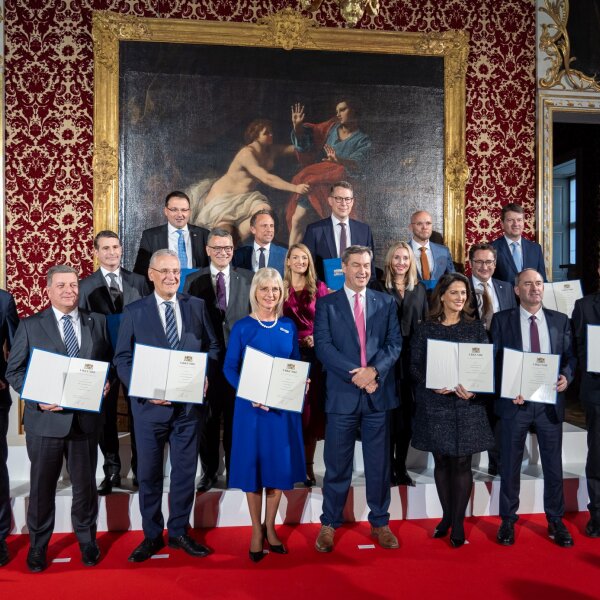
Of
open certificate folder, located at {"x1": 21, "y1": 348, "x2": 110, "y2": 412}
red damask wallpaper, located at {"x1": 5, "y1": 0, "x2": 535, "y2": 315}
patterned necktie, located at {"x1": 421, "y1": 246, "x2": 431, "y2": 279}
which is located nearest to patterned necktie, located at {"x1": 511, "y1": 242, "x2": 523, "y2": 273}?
patterned necktie, located at {"x1": 421, "y1": 246, "x2": 431, "y2": 279}

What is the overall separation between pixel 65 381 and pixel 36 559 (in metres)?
1.06

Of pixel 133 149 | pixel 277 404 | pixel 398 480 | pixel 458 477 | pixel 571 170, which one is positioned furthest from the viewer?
pixel 571 170

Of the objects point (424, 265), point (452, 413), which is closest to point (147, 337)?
point (452, 413)

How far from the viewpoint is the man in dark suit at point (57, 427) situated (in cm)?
400

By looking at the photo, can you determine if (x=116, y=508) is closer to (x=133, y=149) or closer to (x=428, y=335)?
(x=428, y=335)

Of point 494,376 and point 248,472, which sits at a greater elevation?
point 494,376

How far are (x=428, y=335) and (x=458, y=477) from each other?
91 cm

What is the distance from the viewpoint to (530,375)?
4.35 m

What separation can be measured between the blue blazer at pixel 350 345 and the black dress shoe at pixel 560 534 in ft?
4.31

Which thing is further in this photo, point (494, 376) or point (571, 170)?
point (571, 170)

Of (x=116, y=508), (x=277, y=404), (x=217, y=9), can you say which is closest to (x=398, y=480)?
(x=277, y=404)

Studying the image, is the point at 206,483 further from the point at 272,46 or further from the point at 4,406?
the point at 272,46

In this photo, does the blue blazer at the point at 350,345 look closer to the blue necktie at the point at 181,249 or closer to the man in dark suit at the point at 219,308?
the man in dark suit at the point at 219,308

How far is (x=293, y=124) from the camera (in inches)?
279
